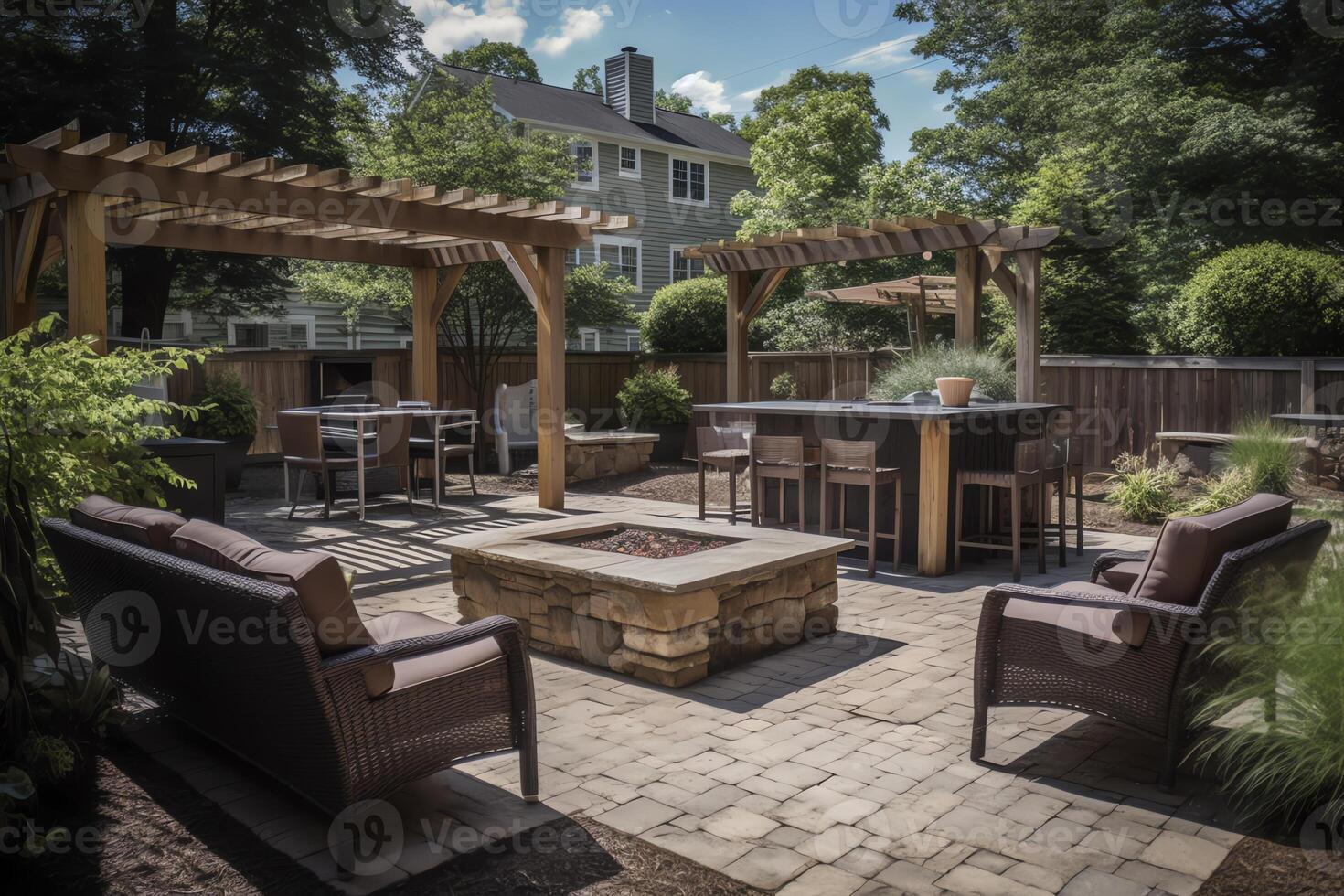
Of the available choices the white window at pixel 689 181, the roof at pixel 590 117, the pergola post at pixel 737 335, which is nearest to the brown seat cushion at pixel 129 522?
the pergola post at pixel 737 335

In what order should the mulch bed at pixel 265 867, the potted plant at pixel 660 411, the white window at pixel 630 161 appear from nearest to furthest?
the mulch bed at pixel 265 867 < the potted plant at pixel 660 411 < the white window at pixel 630 161

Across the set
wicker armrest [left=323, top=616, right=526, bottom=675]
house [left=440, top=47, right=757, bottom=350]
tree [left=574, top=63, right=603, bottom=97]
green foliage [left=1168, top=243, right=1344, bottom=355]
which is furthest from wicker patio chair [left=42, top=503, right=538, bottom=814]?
tree [left=574, top=63, right=603, bottom=97]

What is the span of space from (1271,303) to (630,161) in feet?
46.9

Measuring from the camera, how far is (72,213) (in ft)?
21.2

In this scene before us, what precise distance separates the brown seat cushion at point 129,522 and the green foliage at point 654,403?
32.7ft

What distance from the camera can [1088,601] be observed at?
11.3 ft

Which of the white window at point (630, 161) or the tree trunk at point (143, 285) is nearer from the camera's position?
the tree trunk at point (143, 285)

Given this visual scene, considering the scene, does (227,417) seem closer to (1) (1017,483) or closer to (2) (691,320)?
(2) (691,320)

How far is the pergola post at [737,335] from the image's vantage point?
36.9 feet

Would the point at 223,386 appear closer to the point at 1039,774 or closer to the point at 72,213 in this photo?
the point at 72,213

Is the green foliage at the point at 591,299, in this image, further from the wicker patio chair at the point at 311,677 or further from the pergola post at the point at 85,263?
the wicker patio chair at the point at 311,677

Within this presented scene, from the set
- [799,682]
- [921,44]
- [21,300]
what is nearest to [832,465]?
[799,682]

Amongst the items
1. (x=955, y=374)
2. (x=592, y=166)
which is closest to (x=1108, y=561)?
(x=955, y=374)

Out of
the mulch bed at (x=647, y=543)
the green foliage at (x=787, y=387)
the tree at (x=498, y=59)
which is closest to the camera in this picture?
the mulch bed at (x=647, y=543)
